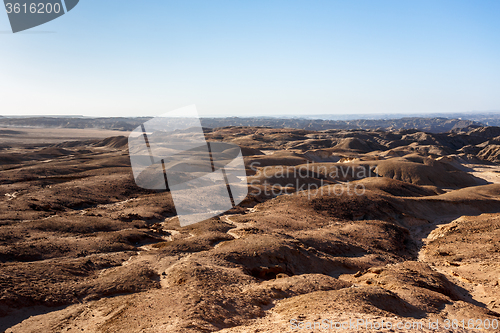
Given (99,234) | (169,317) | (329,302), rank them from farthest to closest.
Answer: (99,234)
(329,302)
(169,317)

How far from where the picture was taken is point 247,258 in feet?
43.3

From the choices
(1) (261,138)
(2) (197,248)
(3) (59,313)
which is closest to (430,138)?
(1) (261,138)

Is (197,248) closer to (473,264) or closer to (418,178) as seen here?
(473,264)

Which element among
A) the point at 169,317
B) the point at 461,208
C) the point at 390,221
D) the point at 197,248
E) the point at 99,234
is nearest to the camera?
the point at 169,317

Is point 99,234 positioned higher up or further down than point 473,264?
higher up

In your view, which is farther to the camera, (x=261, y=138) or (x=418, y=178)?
(x=261, y=138)

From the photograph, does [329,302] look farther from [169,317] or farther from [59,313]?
[59,313]

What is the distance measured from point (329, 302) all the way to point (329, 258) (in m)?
6.38

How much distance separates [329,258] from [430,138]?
9477 centimetres

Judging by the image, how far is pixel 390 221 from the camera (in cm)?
2262

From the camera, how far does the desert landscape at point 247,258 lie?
8.50 metres

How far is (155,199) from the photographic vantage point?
2356 centimetres

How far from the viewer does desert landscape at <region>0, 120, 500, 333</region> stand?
8500 millimetres

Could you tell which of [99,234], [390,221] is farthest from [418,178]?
[99,234]
